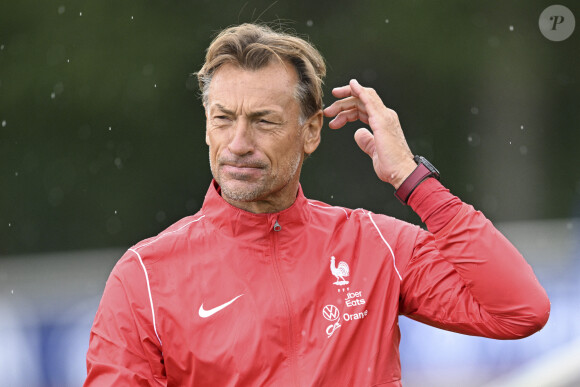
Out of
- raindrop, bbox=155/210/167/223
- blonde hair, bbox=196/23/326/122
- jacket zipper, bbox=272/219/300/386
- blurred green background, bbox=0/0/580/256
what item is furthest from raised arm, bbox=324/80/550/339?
raindrop, bbox=155/210/167/223

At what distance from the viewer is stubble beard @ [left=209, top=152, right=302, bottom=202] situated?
104 inches

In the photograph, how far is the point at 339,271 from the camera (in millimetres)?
2693

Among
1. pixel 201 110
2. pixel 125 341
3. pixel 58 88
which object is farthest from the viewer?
pixel 58 88

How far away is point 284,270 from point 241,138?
41 centimetres

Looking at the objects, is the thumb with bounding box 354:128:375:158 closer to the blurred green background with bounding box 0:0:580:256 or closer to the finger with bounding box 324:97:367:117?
the finger with bounding box 324:97:367:117

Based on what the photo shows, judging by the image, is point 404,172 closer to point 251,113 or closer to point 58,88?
point 251,113

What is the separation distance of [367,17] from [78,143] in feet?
10.2

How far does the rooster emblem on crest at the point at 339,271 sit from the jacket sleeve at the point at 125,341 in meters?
0.57

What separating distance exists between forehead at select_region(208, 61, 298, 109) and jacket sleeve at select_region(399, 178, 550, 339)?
1.70 ft

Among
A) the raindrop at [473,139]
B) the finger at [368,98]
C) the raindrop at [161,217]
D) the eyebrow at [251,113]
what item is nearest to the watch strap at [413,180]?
the finger at [368,98]

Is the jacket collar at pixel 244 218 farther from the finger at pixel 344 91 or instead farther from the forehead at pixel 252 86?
the finger at pixel 344 91

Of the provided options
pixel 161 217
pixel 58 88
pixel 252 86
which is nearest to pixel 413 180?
pixel 252 86

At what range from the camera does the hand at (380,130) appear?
2.68 metres

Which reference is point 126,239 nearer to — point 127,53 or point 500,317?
point 127,53
